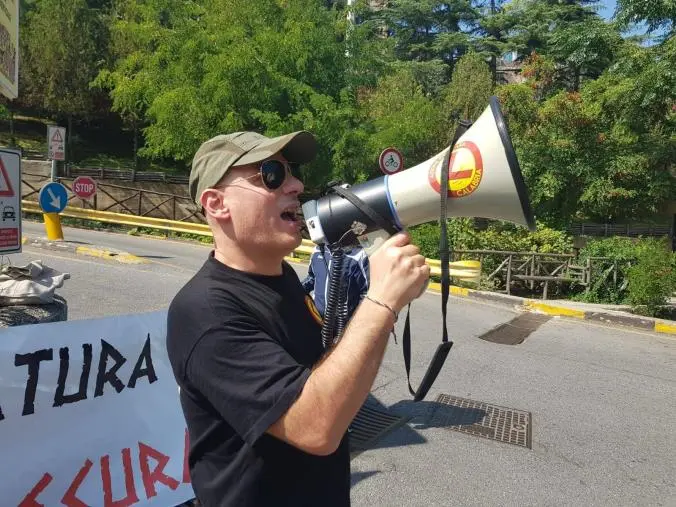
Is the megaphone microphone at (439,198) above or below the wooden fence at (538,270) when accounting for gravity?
above

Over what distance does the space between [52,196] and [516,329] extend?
8.16 m

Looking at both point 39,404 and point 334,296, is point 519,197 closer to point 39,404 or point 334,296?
point 334,296

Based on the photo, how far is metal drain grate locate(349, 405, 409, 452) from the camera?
427 cm

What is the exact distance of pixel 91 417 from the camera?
287 centimetres

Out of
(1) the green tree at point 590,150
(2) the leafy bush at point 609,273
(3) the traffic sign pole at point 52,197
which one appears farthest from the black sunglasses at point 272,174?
(1) the green tree at point 590,150

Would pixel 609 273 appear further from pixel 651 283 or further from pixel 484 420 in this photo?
pixel 484 420

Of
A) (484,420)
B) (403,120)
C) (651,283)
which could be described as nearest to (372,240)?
(484,420)

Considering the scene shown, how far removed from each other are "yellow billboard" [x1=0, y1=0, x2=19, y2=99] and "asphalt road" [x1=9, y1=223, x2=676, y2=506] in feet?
11.5

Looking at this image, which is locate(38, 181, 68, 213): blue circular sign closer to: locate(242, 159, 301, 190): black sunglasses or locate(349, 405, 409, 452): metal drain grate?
locate(349, 405, 409, 452): metal drain grate

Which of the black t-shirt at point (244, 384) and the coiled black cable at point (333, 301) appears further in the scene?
the coiled black cable at point (333, 301)

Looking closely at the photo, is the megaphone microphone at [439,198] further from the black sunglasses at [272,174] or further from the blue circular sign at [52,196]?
the blue circular sign at [52,196]

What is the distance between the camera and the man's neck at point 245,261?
5.28ft

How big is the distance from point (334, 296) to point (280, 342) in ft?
0.93

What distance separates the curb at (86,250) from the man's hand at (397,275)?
10.8 meters
